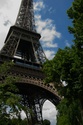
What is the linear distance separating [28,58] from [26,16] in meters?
9.66

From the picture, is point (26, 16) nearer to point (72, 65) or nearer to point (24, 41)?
point (24, 41)

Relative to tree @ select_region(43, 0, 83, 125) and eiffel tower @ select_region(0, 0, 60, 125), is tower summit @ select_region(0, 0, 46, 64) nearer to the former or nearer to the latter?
eiffel tower @ select_region(0, 0, 60, 125)

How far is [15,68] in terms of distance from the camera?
42.2 m

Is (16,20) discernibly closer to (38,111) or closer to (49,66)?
(38,111)

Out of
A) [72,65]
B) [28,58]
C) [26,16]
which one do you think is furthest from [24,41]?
[72,65]

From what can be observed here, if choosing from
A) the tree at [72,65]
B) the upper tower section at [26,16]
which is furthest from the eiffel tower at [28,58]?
the tree at [72,65]

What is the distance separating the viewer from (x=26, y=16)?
54.9 metres

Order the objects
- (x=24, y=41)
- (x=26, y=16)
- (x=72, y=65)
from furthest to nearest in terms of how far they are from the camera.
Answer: (x=26, y=16) < (x=24, y=41) < (x=72, y=65)

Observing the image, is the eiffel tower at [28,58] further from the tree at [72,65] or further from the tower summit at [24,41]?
the tree at [72,65]

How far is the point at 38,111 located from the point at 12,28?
16.8 meters

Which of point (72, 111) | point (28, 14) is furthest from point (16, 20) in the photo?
point (72, 111)

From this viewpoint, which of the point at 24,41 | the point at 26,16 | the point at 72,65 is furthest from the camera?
the point at 26,16

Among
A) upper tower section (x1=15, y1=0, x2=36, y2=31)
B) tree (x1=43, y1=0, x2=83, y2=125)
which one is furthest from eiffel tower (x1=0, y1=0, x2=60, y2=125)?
tree (x1=43, y1=0, x2=83, y2=125)

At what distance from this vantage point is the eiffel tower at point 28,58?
42.1m
